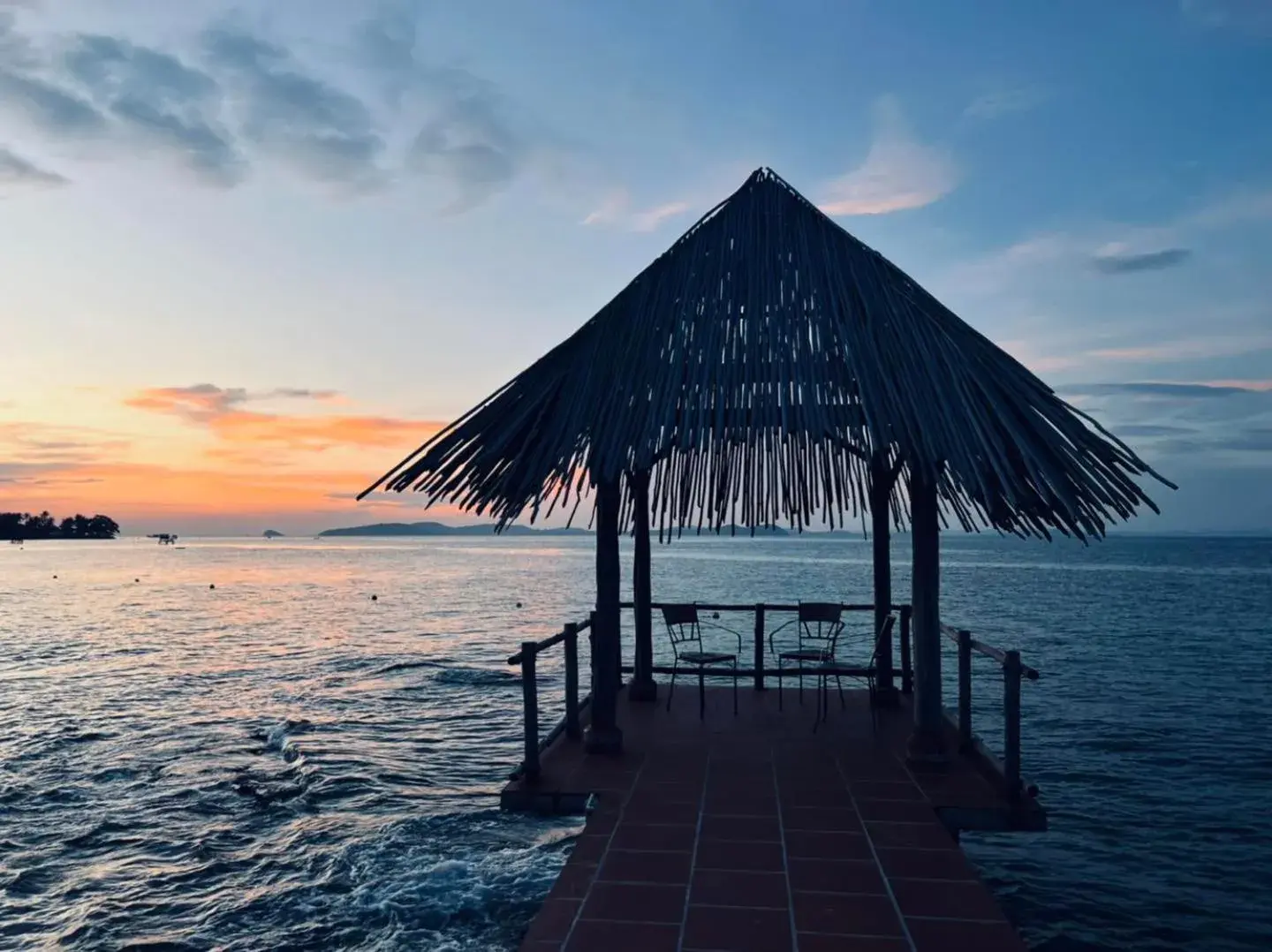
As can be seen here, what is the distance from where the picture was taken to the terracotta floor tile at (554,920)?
13.0 feet

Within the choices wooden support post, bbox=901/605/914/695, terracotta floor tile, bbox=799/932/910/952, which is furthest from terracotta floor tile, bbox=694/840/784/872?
wooden support post, bbox=901/605/914/695

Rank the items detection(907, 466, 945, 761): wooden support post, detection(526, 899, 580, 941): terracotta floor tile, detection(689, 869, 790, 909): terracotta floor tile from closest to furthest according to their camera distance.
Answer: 1. detection(526, 899, 580, 941): terracotta floor tile
2. detection(689, 869, 790, 909): terracotta floor tile
3. detection(907, 466, 945, 761): wooden support post

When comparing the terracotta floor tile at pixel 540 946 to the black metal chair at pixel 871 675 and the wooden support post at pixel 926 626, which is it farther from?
the black metal chair at pixel 871 675

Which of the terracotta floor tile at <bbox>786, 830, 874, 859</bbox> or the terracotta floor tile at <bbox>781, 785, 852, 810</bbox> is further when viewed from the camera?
the terracotta floor tile at <bbox>781, 785, 852, 810</bbox>

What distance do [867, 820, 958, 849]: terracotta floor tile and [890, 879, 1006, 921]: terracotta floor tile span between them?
1.63ft

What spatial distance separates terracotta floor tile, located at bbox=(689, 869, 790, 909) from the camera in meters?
4.29

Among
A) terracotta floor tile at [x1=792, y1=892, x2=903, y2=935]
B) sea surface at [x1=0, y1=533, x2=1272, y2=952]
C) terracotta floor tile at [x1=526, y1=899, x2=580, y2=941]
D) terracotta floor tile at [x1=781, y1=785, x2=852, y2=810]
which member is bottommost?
sea surface at [x1=0, y1=533, x2=1272, y2=952]

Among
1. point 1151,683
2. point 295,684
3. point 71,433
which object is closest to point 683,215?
point 295,684

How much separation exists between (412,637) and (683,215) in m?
17.9

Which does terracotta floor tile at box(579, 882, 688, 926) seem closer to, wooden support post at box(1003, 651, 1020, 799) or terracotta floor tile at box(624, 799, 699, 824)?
terracotta floor tile at box(624, 799, 699, 824)

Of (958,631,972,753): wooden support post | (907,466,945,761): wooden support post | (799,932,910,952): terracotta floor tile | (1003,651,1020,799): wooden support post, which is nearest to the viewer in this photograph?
(799,932,910,952): terracotta floor tile

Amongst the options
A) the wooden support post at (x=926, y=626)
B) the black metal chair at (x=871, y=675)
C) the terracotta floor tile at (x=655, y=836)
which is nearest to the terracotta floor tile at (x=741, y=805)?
the terracotta floor tile at (x=655, y=836)

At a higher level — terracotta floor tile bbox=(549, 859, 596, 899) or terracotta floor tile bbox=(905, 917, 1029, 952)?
terracotta floor tile bbox=(549, 859, 596, 899)

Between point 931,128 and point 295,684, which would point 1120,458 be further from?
point 295,684
